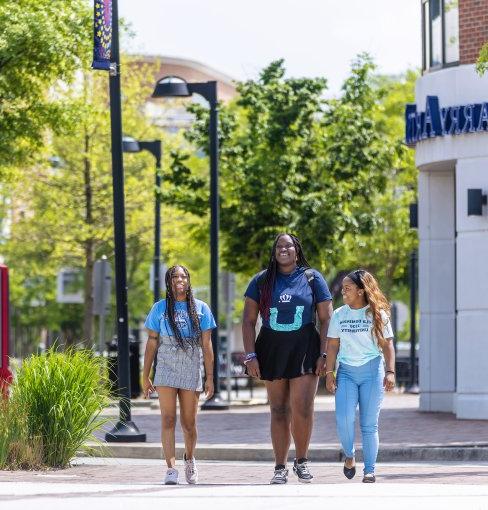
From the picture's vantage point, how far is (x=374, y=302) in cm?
1288

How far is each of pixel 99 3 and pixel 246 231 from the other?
12891mm

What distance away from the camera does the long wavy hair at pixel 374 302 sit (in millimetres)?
12852

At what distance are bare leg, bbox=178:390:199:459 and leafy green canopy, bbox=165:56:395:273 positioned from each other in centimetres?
1744

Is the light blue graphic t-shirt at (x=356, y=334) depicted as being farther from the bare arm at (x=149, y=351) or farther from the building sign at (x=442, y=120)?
the building sign at (x=442, y=120)

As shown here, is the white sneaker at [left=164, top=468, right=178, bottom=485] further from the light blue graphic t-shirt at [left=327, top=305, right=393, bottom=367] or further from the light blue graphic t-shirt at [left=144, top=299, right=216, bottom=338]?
the light blue graphic t-shirt at [left=327, top=305, right=393, bottom=367]

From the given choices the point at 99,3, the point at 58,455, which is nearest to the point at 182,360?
the point at 58,455

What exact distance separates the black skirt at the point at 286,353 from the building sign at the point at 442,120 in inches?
415

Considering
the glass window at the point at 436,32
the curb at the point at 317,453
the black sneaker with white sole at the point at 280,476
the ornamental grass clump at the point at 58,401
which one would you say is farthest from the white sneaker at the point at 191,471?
the glass window at the point at 436,32

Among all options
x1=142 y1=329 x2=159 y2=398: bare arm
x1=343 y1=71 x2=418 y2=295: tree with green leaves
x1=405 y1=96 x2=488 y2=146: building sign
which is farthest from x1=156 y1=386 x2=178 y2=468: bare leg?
x1=343 y1=71 x2=418 y2=295: tree with green leaves

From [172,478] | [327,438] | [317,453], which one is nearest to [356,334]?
[172,478]

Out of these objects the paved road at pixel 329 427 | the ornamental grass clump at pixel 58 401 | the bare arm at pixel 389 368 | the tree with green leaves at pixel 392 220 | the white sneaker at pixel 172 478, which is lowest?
the paved road at pixel 329 427

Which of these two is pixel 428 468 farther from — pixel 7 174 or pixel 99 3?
pixel 7 174

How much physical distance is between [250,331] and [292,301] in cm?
41

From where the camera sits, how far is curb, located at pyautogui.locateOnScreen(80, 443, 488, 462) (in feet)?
55.9
